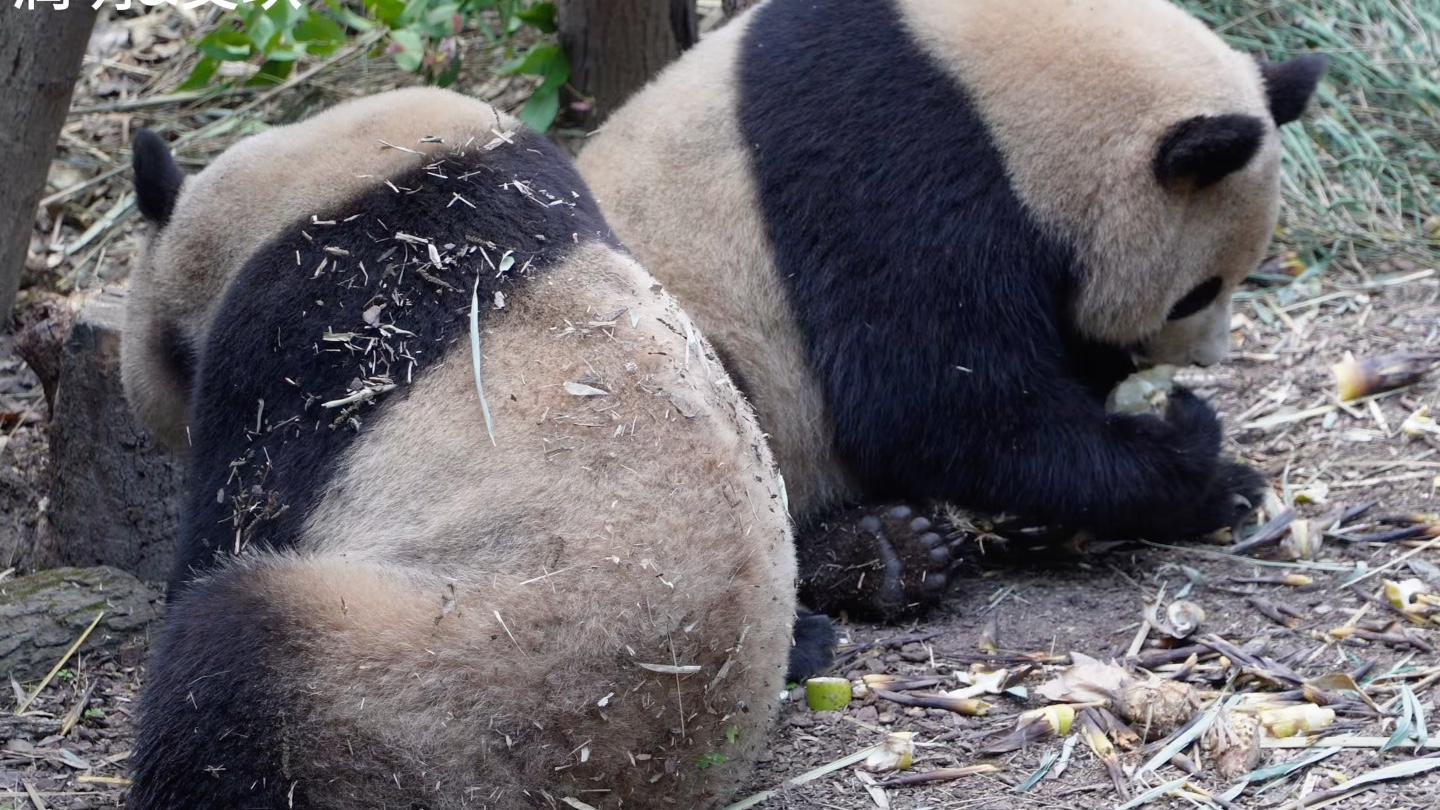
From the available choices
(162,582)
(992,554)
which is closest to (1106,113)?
(992,554)

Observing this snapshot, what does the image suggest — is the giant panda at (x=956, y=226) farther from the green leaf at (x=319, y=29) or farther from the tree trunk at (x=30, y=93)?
the green leaf at (x=319, y=29)

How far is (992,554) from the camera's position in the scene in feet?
17.6

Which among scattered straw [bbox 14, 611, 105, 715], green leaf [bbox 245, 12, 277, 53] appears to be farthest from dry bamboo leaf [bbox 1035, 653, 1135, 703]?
green leaf [bbox 245, 12, 277, 53]

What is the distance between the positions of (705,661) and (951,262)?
1.99 meters

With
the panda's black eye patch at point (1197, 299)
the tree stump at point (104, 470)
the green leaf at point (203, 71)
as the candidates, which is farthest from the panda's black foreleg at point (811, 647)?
the green leaf at point (203, 71)

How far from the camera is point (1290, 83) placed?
16.6 ft

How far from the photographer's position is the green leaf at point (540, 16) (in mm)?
6637

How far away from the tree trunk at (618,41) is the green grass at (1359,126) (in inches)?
137

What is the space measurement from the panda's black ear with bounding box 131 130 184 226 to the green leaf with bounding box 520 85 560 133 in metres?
Result: 2.33

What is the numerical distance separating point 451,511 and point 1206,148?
8.87 feet

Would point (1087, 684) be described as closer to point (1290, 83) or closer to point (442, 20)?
point (1290, 83)

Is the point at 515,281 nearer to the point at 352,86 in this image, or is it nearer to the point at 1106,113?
the point at 1106,113

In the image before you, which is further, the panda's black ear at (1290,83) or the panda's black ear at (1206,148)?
the panda's black ear at (1290,83)

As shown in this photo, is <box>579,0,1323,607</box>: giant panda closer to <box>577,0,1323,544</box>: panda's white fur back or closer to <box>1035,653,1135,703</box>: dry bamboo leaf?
<box>577,0,1323,544</box>: panda's white fur back
